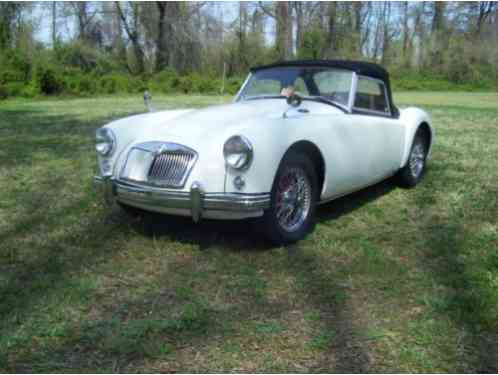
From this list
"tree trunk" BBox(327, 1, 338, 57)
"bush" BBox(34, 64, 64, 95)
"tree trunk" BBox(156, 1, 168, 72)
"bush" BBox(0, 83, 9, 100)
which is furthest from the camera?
"tree trunk" BBox(327, 1, 338, 57)

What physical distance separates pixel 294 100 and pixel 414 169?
2408 millimetres

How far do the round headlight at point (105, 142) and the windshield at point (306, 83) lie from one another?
161 centimetres

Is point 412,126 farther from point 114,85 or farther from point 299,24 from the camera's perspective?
point 299,24

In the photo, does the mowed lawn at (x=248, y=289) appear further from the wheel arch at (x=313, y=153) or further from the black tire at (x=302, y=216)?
the wheel arch at (x=313, y=153)

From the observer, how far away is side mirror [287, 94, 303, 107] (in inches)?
166

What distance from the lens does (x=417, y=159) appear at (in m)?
6.06

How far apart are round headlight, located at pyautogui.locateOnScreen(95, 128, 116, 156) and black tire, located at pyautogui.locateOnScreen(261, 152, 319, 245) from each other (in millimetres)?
1462

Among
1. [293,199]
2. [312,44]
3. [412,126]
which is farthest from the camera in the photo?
[312,44]

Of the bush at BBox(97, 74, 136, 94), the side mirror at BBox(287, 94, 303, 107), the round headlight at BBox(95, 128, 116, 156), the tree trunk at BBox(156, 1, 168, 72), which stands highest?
the tree trunk at BBox(156, 1, 168, 72)

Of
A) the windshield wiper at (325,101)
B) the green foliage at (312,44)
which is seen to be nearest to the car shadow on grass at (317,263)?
the windshield wiper at (325,101)

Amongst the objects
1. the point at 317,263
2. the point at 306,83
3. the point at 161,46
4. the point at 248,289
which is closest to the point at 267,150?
the point at 317,263

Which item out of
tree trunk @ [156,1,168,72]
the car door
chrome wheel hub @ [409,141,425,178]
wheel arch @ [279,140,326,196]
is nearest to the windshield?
the car door

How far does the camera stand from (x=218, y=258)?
377 centimetres

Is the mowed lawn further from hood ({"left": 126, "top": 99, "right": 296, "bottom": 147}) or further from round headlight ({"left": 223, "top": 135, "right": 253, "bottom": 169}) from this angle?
hood ({"left": 126, "top": 99, "right": 296, "bottom": 147})
